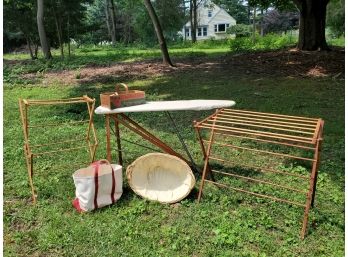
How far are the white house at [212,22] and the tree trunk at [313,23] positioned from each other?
3378cm

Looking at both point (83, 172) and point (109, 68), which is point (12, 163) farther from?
point (109, 68)

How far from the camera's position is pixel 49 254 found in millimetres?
2697

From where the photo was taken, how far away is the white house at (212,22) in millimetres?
45906

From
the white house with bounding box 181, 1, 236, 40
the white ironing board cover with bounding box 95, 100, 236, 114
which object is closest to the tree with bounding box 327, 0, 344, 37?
the white house with bounding box 181, 1, 236, 40

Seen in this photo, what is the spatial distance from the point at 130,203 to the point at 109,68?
9463mm

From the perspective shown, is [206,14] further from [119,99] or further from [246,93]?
[119,99]

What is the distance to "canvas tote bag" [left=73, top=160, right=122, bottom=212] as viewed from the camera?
3.17 m

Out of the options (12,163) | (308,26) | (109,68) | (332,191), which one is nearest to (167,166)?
(332,191)

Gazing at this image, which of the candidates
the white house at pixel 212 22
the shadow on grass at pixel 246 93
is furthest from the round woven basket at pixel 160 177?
the white house at pixel 212 22

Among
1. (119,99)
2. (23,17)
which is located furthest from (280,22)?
(119,99)

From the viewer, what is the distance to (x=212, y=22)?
1822 inches

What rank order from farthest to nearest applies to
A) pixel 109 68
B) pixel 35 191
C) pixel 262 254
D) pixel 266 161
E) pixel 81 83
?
pixel 109 68 → pixel 81 83 → pixel 266 161 → pixel 35 191 → pixel 262 254

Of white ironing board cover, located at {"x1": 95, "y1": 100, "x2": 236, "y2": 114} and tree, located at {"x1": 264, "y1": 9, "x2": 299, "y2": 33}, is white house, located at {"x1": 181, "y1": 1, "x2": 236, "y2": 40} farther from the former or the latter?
white ironing board cover, located at {"x1": 95, "y1": 100, "x2": 236, "y2": 114}

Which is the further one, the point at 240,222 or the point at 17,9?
the point at 17,9
